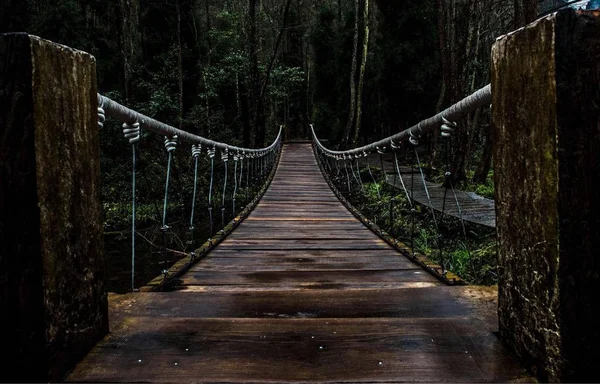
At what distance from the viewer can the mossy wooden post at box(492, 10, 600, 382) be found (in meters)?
0.96

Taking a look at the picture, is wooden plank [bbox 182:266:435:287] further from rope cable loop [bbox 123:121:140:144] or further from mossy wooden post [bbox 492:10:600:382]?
mossy wooden post [bbox 492:10:600:382]

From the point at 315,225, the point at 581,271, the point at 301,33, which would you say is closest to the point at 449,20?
the point at 315,225

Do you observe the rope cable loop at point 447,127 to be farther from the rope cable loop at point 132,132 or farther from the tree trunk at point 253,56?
the tree trunk at point 253,56

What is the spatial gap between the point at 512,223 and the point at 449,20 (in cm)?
925

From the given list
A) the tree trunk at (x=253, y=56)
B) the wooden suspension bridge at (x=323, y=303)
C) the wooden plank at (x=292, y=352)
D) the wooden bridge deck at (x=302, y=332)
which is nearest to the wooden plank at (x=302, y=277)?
the wooden bridge deck at (x=302, y=332)

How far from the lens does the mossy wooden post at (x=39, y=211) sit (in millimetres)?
981

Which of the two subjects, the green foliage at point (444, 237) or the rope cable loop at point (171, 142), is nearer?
the rope cable loop at point (171, 142)

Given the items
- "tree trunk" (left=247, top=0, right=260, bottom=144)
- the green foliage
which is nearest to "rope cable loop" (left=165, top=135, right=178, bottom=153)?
the green foliage

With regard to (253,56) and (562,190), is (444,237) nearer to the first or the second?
(562,190)

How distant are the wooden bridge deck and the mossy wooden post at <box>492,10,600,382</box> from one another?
0.18m

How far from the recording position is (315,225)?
4492mm

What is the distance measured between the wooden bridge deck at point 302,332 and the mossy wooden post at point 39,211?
137 mm

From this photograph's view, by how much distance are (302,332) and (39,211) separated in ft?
2.59

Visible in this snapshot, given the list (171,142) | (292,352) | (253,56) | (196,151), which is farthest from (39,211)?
(253,56)
